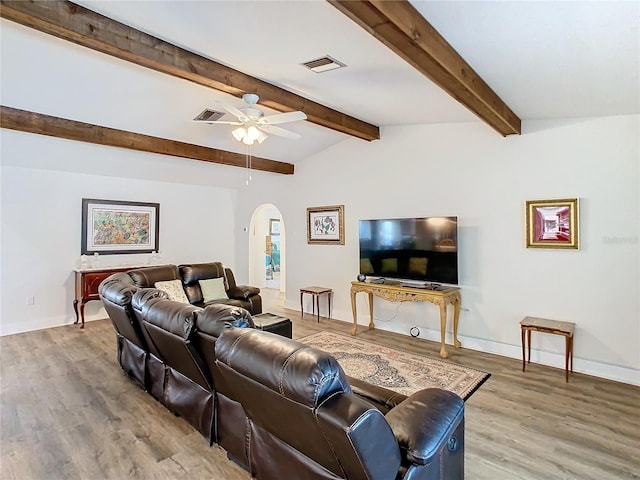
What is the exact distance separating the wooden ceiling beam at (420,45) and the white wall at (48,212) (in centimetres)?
476

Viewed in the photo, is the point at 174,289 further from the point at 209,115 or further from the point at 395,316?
the point at 395,316

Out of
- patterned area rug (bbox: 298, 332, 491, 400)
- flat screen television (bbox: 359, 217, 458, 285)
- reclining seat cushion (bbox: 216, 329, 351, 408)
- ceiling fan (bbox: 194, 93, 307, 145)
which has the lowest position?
patterned area rug (bbox: 298, 332, 491, 400)

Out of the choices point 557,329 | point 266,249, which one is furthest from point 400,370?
point 266,249

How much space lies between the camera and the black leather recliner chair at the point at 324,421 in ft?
4.26

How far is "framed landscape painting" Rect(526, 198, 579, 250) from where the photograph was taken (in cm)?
377

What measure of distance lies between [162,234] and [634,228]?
7018 millimetres

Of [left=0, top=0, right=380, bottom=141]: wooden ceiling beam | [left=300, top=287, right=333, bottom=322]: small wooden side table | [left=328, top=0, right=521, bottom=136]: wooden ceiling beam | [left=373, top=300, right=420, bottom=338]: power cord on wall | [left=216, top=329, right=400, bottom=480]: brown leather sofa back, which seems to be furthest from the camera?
[left=300, top=287, right=333, bottom=322]: small wooden side table

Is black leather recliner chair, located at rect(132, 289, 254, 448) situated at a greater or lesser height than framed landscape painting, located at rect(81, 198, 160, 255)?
lesser

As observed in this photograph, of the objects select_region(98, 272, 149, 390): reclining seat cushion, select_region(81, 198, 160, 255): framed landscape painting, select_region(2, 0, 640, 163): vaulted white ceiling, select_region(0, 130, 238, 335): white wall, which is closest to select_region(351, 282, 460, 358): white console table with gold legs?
select_region(2, 0, 640, 163): vaulted white ceiling

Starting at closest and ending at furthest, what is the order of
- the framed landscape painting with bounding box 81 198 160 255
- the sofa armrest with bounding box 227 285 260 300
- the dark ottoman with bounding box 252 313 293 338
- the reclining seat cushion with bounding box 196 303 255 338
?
1. the reclining seat cushion with bounding box 196 303 255 338
2. the dark ottoman with bounding box 252 313 293 338
3. the sofa armrest with bounding box 227 285 260 300
4. the framed landscape painting with bounding box 81 198 160 255

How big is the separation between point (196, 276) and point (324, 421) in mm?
4473

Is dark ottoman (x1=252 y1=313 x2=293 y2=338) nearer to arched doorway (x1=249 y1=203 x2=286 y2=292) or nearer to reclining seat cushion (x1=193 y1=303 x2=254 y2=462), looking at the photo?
reclining seat cushion (x1=193 y1=303 x2=254 y2=462)

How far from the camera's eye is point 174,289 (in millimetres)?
4922

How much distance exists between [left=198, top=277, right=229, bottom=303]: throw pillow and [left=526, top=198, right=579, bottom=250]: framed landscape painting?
4.12m
